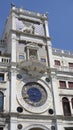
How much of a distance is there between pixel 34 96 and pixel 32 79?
2.73 meters

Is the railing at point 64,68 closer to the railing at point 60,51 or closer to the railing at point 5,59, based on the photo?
the railing at point 60,51

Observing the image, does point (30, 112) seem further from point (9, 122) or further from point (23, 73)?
point (23, 73)

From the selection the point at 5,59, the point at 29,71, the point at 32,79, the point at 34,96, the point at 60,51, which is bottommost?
the point at 34,96

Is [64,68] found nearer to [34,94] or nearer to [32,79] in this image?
[32,79]

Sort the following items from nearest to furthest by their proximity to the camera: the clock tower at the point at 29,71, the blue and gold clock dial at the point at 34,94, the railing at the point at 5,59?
the clock tower at the point at 29,71 < the blue and gold clock dial at the point at 34,94 < the railing at the point at 5,59

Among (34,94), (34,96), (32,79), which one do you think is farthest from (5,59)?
(34,96)

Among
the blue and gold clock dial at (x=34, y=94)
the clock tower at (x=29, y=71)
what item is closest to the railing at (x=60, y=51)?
the clock tower at (x=29, y=71)

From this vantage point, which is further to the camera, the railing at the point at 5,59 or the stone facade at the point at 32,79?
the railing at the point at 5,59

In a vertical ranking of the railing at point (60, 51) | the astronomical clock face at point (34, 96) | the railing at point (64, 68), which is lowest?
the astronomical clock face at point (34, 96)

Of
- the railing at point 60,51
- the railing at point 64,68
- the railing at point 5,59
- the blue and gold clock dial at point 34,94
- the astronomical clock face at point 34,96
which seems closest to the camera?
the astronomical clock face at point 34,96

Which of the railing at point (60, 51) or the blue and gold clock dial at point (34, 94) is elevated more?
the railing at point (60, 51)

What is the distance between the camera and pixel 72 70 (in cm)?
3875

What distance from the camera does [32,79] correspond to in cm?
3459

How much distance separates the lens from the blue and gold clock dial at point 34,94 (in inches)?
1281
